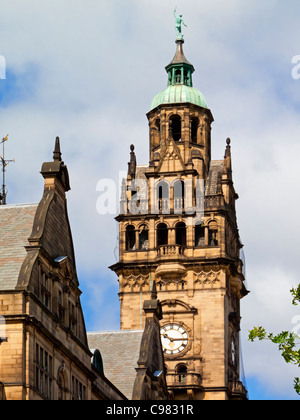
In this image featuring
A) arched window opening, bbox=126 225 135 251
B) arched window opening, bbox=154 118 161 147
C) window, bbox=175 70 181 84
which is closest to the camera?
arched window opening, bbox=126 225 135 251

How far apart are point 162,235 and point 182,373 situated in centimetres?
1340

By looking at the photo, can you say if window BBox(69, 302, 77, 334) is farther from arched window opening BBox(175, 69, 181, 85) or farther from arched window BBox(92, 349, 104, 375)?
arched window opening BBox(175, 69, 181, 85)

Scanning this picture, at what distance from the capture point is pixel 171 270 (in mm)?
125312

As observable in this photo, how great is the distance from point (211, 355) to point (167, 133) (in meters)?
21.4

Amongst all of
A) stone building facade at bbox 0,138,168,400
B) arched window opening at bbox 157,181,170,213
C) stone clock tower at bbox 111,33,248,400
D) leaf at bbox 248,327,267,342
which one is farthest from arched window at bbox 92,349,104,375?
arched window opening at bbox 157,181,170,213

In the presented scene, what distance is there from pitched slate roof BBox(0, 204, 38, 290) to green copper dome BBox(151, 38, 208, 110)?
63744 mm

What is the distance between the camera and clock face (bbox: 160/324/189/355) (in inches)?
4875

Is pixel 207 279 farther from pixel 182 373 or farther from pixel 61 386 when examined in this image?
pixel 61 386

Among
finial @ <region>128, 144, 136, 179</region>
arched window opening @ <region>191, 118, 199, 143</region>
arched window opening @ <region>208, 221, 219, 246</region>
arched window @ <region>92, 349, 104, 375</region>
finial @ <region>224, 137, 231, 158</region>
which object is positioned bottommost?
arched window @ <region>92, 349, 104, 375</region>

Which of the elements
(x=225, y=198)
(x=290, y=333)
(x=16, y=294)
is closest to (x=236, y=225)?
(x=225, y=198)

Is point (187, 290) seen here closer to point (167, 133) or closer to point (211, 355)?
point (211, 355)

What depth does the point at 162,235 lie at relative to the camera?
12912 cm

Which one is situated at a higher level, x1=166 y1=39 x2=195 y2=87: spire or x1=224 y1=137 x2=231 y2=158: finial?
x1=166 y1=39 x2=195 y2=87: spire

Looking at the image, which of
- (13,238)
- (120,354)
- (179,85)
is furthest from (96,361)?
(179,85)
